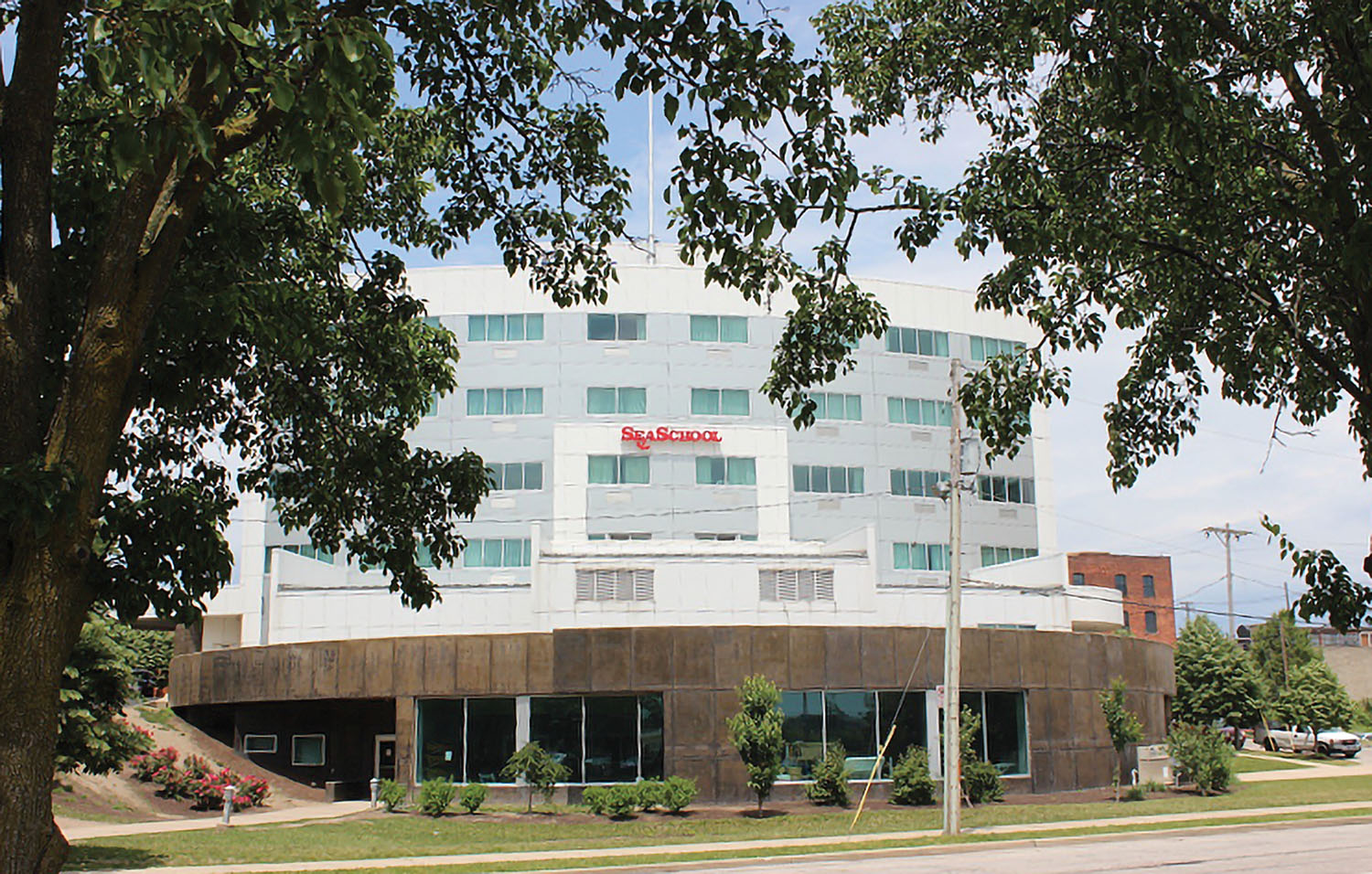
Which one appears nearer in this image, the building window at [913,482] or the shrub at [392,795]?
the shrub at [392,795]

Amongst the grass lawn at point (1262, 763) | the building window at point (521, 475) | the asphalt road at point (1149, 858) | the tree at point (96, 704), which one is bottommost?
the grass lawn at point (1262, 763)

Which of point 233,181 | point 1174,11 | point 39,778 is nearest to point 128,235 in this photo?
point 39,778

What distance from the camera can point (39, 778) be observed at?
19.1ft

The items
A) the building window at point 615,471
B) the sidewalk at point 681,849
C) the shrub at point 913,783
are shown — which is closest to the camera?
the sidewalk at point 681,849

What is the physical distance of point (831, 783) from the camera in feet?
109

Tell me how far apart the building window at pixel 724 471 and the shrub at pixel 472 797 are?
23.9 m

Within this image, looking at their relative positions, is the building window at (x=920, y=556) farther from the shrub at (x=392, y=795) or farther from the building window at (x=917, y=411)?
the shrub at (x=392, y=795)

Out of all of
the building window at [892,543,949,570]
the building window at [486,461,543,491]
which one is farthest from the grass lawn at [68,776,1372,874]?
the building window at [486,461,543,491]

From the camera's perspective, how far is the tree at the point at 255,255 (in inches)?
225

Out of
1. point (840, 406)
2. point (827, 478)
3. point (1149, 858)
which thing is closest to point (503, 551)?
point (827, 478)

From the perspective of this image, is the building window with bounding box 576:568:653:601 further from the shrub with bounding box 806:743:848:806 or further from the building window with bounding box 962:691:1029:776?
the building window with bounding box 962:691:1029:776

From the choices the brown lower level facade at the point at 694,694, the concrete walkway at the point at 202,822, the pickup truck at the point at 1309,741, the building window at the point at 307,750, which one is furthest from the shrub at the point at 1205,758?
the building window at the point at 307,750

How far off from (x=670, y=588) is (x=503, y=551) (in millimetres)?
18628

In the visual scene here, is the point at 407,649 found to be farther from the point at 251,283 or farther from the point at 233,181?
the point at 251,283
